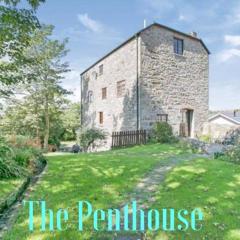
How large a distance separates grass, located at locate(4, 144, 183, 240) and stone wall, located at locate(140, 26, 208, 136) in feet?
30.1

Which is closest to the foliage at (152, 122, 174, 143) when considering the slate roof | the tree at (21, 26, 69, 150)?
the tree at (21, 26, 69, 150)

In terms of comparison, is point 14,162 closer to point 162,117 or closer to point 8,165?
point 8,165

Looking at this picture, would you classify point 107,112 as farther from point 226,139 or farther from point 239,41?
point 239,41

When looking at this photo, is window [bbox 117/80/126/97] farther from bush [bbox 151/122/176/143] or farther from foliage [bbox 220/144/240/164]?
foliage [bbox 220/144/240/164]

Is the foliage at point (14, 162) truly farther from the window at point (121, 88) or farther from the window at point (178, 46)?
the window at point (178, 46)

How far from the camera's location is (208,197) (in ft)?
17.8

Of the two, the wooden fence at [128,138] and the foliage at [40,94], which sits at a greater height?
the foliage at [40,94]

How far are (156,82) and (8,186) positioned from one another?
1392 centimetres

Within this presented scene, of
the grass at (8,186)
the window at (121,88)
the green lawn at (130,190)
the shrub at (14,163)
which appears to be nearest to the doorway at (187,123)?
the window at (121,88)

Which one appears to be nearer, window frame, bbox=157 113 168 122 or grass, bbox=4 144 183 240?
grass, bbox=4 144 183 240

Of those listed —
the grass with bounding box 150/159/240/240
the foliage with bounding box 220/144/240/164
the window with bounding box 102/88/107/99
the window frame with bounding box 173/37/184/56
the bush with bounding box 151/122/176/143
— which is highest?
the window frame with bounding box 173/37/184/56

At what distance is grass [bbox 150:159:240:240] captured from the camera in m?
4.04

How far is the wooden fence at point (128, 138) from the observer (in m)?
16.0

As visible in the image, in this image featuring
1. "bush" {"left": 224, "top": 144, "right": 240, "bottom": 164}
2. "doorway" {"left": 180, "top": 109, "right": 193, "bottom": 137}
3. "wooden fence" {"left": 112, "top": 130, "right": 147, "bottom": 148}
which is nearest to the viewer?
"bush" {"left": 224, "top": 144, "right": 240, "bottom": 164}
